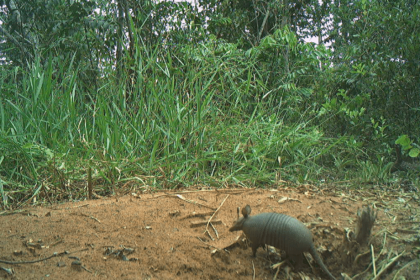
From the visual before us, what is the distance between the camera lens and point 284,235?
4.37 feet

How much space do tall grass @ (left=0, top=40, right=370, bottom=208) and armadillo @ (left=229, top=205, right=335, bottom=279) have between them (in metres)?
1.21

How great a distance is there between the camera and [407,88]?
3.44m

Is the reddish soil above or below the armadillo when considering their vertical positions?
below

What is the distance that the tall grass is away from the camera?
2.47 meters

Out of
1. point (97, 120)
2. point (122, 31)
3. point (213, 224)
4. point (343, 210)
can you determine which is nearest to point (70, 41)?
point (122, 31)

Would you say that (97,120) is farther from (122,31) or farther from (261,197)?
(261,197)

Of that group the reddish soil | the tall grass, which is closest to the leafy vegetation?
the tall grass

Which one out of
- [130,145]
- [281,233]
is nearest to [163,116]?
[130,145]

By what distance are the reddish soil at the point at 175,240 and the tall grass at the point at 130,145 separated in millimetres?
499

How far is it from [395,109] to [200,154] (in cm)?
218

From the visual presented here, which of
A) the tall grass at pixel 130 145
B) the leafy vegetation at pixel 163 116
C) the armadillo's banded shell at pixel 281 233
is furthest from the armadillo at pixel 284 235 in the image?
the tall grass at pixel 130 145

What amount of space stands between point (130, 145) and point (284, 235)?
1.77 m

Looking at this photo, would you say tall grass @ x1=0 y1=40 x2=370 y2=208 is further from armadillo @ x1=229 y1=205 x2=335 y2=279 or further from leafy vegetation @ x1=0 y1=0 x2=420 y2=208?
armadillo @ x1=229 y1=205 x2=335 y2=279

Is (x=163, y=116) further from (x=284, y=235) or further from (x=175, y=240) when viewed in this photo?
(x=284, y=235)
